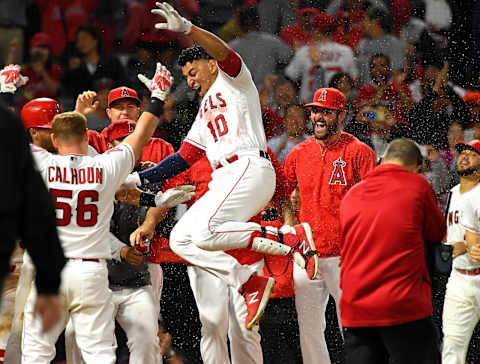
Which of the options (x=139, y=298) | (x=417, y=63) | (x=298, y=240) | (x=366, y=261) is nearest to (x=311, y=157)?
(x=298, y=240)

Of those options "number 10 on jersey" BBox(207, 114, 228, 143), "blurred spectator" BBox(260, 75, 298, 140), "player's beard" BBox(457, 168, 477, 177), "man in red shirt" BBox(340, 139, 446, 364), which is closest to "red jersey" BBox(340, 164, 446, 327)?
"man in red shirt" BBox(340, 139, 446, 364)

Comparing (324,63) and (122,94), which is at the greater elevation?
(324,63)

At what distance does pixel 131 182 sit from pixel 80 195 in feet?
2.33

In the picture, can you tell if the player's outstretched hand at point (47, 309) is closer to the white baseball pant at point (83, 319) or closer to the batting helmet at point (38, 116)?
the white baseball pant at point (83, 319)

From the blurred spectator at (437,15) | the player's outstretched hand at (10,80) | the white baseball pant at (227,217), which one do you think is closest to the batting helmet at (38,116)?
the player's outstretched hand at (10,80)

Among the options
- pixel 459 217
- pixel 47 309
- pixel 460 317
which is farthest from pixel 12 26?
pixel 47 309

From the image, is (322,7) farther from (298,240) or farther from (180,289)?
(298,240)

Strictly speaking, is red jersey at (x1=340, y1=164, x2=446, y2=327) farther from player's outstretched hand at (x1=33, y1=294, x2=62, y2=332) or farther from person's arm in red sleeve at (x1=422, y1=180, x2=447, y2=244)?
player's outstretched hand at (x1=33, y1=294, x2=62, y2=332)

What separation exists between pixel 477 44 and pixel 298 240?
4417 millimetres

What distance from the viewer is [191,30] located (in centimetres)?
470

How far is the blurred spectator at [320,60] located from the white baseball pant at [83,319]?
419 cm

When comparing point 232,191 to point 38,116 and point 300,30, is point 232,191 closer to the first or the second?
point 38,116

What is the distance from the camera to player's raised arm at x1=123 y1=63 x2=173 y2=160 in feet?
16.1

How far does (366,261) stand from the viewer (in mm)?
4098
